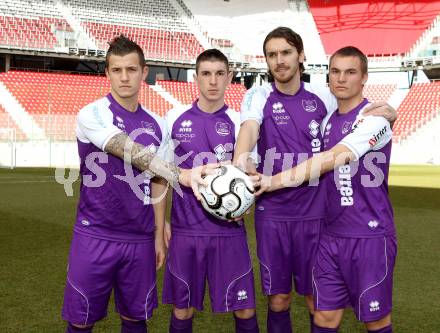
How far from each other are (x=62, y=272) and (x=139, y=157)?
3011 millimetres

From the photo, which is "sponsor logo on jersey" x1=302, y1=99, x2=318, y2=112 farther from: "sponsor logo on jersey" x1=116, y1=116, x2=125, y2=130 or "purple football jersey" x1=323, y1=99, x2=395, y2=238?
"sponsor logo on jersey" x1=116, y1=116, x2=125, y2=130

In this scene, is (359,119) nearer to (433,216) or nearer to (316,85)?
(316,85)

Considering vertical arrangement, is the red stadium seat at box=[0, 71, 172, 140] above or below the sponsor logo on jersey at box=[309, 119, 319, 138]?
above

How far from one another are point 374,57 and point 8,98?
70.6 ft

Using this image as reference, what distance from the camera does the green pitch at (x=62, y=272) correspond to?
3912 millimetres

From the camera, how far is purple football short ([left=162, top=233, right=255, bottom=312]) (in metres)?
3.13

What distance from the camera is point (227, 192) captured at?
2770 millimetres

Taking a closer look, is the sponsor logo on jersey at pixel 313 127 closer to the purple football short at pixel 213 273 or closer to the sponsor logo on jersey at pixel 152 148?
the purple football short at pixel 213 273

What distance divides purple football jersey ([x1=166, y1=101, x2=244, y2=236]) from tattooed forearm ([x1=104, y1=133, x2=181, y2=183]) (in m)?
0.35

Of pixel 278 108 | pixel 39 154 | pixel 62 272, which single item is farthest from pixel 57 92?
pixel 278 108

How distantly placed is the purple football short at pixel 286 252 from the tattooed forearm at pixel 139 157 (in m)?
0.80

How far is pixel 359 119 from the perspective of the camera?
278cm

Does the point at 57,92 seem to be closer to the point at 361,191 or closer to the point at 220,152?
the point at 220,152

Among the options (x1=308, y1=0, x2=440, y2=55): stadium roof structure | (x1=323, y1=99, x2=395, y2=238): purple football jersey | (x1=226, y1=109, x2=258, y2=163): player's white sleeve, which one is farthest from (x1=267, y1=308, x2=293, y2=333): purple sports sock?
(x1=308, y1=0, x2=440, y2=55): stadium roof structure
